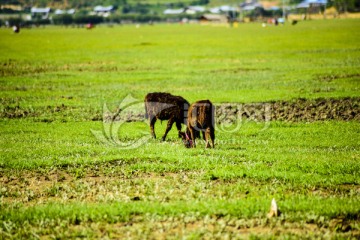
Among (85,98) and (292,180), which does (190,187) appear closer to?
(292,180)

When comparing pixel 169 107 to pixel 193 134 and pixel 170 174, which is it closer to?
Answer: pixel 193 134

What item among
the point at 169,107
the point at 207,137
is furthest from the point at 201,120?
the point at 169,107

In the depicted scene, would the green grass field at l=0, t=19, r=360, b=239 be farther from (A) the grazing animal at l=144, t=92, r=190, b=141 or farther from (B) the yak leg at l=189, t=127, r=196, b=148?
(A) the grazing animal at l=144, t=92, r=190, b=141

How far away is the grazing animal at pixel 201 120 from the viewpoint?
16.9 metres

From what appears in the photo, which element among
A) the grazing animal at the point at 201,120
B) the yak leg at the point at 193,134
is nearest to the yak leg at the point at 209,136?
the grazing animal at the point at 201,120

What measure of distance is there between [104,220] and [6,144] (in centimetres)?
998

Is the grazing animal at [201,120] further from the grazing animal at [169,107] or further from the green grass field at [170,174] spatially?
the grazing animal at [169,107]

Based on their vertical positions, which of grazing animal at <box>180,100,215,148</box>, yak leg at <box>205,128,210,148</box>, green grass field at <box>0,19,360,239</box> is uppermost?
grazing animal at <box>180,100,215,148</box>

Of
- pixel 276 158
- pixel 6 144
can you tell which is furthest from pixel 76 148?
pixel 276 158

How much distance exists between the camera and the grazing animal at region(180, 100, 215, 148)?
16922 mm

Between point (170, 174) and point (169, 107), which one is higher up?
point (169, 107)

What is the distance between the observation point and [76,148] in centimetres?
1794

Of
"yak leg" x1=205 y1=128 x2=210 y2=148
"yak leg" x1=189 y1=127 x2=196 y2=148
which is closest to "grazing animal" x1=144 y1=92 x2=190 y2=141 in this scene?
"yak leg" x1=189 y1=127 x2=196 y2=148

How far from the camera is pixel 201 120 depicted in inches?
674
